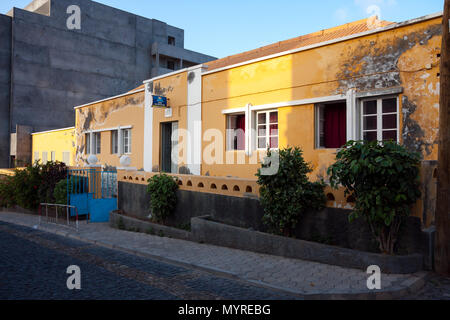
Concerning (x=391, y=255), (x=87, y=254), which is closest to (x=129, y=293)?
(x=87, y=254)

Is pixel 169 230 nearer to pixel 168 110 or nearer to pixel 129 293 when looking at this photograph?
pixel 129 293

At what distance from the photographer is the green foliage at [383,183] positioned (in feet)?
18.9

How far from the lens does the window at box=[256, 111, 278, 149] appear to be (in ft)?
37.3

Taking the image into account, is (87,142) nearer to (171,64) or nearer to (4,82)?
(4,82)

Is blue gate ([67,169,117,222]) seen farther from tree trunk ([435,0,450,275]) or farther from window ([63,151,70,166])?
window ([63,151,70,166])

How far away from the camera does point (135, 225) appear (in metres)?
Answer: 10.6

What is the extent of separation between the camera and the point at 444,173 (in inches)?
231

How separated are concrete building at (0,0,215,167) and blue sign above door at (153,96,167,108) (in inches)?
626

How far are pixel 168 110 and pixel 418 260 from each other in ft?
36.0

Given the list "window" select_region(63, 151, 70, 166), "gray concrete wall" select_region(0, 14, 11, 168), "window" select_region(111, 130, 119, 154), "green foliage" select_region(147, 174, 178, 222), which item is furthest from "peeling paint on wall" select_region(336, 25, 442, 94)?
"gray concrete wall" select_region(0, 14, 11, 168)

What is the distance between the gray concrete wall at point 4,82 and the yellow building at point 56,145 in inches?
91.6

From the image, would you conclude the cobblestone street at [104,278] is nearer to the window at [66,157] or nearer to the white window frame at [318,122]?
the white window frame at [318,122]

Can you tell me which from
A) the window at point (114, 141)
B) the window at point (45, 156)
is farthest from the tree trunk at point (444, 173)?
the window at point (45, 156)

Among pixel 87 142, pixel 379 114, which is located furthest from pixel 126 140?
pixel 379 114
